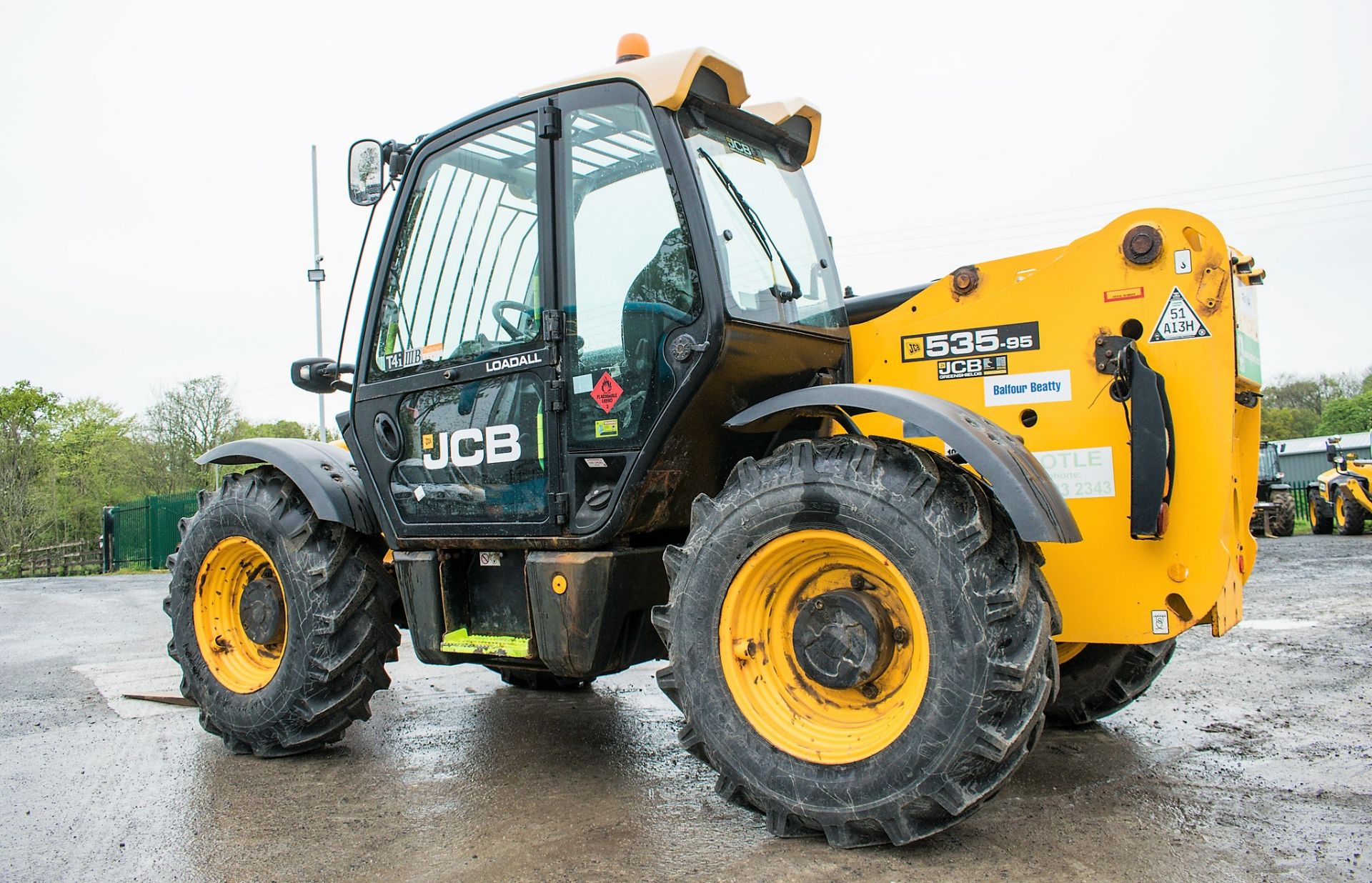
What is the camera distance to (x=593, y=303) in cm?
389

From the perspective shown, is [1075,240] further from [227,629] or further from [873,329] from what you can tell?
[227,629]

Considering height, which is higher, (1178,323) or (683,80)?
(683,80)

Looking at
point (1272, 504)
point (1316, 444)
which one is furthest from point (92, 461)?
point (1316, 444)

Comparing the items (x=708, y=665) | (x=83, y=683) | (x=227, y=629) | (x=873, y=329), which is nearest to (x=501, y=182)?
(x=873, y=329)

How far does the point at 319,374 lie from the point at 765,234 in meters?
2.41

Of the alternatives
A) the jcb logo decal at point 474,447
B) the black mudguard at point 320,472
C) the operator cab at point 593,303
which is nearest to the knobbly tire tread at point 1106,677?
the operator cab at point 593,303

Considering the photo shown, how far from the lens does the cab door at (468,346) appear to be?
4020mm

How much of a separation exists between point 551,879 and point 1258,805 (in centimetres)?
242

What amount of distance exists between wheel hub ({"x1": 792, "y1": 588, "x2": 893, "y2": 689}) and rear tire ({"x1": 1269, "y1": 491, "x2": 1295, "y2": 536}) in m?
21.6

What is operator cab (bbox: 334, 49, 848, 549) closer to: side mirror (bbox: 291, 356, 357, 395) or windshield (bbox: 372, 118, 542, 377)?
windshield (bbox: 372, 118, 542, 377)

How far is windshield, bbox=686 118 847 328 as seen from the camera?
12.3 ft

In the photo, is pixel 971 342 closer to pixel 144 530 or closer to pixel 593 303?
pixel 593 303

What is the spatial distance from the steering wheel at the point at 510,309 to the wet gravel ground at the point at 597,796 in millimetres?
1804

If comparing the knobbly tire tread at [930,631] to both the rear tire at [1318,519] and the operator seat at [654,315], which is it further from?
the rear tire at [1318,519]
